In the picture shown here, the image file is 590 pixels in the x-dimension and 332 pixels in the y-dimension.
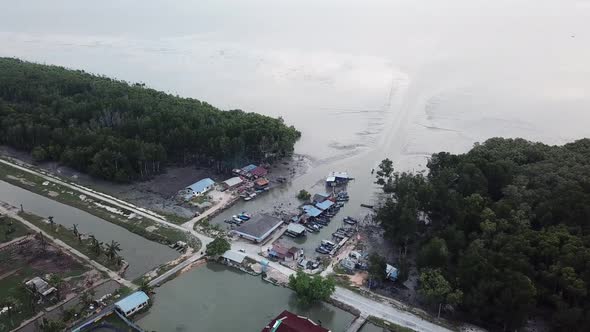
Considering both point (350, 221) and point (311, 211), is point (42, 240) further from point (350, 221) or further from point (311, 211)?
point (350, 221)

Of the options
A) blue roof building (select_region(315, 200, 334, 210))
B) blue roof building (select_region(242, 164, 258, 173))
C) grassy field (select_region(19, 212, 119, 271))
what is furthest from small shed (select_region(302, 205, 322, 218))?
grassy field (select_region(19, 212, 119, 271))

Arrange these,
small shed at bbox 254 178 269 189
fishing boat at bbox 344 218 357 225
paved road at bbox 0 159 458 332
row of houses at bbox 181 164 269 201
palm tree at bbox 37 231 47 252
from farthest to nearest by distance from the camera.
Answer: small shed at bbox 254 178 269 189 → row of houses at bbox 181 164 269 201 → fishing boat at bbox 344 218 357 225 → palm tree at bbox 37 231 47 252 → paved road at bbox 0 159 458 332

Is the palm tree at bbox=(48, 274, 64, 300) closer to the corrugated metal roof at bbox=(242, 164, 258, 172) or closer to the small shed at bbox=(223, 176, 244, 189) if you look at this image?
the small shed at bbox=(223, 176, 244, 189)

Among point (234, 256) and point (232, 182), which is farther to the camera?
point (232, 182)

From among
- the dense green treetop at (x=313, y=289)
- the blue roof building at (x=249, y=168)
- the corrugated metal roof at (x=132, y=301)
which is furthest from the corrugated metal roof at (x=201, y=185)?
the dense green treetop at (x=313, y=289)

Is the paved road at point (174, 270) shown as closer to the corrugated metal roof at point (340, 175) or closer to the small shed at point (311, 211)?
the small shed at point (311, 211)

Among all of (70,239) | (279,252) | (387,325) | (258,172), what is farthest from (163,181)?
(387,325)
